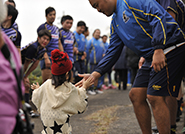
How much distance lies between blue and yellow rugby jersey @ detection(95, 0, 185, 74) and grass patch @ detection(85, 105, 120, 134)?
1.75 meters

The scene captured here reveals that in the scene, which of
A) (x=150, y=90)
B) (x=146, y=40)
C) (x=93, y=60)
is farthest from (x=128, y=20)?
(x=93, y=60)

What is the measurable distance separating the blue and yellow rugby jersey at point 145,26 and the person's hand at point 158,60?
5cm

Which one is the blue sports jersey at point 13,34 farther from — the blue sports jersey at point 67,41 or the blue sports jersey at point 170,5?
the blue sports jersey at point 67,41

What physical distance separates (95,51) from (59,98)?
800 centimetres

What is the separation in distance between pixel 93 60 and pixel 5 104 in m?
9.65

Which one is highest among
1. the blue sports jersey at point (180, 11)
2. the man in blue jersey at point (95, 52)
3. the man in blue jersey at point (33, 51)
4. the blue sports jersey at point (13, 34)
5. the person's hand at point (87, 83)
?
the blue sports jersey at point (180, 11)

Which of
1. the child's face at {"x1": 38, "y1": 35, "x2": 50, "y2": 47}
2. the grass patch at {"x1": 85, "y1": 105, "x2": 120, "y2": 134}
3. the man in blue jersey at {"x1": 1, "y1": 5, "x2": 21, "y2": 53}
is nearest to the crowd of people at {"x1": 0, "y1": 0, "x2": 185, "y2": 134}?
the man in blue jersey at {"x1": 1, "y1": 5, "x2": 21, "y2": 53}

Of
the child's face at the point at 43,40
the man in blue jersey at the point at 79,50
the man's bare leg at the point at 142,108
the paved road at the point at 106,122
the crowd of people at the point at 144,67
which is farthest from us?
the man in blue jersey at the point at 79,50

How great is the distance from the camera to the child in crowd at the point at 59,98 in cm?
318

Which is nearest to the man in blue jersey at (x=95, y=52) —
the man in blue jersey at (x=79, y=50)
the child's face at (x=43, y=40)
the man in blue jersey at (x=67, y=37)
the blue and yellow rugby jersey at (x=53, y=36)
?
the man in blue jersey at (x=79, y=50)

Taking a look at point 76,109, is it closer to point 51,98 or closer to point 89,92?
point 51,98

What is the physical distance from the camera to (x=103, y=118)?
17.5 feet

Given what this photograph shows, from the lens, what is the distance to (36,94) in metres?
3.25

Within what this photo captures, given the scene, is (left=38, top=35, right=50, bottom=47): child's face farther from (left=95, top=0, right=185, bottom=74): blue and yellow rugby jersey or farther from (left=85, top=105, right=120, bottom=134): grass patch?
(left=95, top=0, right=185, bottom=74): blue and yellow rugby jersey
